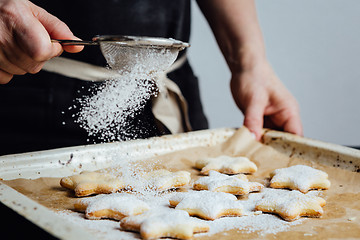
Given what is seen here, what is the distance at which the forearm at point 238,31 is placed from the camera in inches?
64.0

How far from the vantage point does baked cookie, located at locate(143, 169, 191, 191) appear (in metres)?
1.05

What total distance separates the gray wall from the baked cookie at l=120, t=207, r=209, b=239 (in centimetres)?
260

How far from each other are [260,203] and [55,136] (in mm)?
783

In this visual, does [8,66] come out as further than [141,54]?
No

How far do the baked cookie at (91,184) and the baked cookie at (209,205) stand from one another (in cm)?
16

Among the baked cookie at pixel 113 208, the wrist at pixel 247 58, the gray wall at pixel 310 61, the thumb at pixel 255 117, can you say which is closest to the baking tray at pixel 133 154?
the thumb at pixel 255 117

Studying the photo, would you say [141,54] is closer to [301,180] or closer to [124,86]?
[124,86]

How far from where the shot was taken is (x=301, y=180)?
3.54 feet

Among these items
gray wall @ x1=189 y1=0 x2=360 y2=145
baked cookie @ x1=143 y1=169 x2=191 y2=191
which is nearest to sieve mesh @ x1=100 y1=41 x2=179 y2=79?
baked cookie @ x1=143 y1=169 x2=191 y2=191

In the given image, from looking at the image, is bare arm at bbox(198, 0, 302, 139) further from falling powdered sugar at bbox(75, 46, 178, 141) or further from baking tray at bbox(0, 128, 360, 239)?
falling powdered sugar at bbox(75, 46, 178, 141)

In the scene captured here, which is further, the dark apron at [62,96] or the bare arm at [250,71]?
the bare arm at [250,71]

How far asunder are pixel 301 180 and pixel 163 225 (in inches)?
17.7

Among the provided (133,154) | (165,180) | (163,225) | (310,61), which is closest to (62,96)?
(133,154)

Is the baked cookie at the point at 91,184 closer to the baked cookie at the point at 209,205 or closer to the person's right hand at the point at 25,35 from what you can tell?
the baked cookie at the point at 209,205
